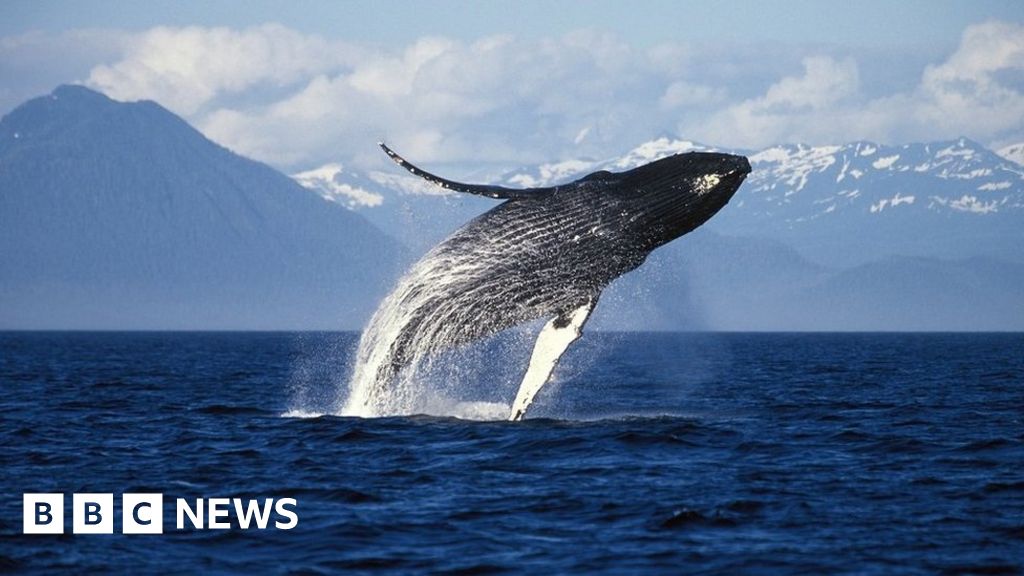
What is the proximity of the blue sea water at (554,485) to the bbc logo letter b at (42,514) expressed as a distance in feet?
0.64

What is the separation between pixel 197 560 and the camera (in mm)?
12539

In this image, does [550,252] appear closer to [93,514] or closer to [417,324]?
[417,324]

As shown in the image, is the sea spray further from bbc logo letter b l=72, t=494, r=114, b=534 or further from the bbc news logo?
bbc logo letter b l=72, t=494, r=114, b=534

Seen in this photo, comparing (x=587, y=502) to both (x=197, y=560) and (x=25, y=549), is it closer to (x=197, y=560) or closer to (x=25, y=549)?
(x=197, y=560)

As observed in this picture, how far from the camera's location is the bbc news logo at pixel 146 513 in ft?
45.1

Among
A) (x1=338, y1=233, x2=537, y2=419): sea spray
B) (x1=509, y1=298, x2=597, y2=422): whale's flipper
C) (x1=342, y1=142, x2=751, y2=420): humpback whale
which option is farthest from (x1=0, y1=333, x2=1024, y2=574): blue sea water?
(x1=342, y1=142, x2=751, y2=420): humpback whale

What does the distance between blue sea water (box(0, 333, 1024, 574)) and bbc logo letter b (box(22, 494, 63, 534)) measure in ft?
0.64

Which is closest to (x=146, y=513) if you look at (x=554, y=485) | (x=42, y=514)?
(x=42, y=514)

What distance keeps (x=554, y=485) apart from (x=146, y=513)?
4.14m

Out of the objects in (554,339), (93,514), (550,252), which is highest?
(550,252)

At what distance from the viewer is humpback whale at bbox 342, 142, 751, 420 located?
17719 millimetres

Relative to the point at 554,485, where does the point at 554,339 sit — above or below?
above

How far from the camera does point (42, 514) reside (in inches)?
562

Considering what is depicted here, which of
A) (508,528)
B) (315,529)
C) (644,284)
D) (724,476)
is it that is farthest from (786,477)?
(644,284)
